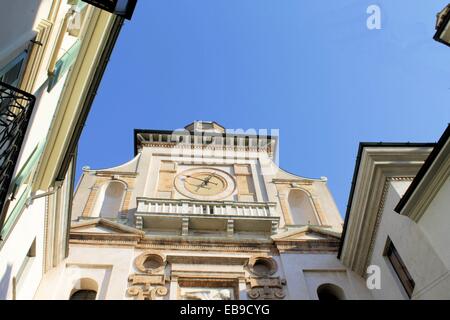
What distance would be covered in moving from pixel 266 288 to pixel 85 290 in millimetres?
6006

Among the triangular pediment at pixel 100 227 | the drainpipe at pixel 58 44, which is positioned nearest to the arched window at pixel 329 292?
the triangular pediment at pixel 100 227

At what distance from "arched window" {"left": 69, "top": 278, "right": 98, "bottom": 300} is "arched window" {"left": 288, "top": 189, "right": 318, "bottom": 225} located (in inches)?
336

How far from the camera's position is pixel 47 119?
32.9ft

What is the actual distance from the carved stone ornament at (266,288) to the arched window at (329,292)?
4.64 feet

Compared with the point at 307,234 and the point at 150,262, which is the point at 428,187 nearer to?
the point at 307,234

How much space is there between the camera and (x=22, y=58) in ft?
24.0

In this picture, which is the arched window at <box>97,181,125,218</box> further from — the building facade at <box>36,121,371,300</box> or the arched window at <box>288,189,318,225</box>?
the arched window at <box>288,189,318,225</box>

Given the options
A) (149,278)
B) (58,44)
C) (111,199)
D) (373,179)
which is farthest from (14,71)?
(111,199)

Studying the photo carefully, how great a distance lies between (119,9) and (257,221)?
33.7 feet

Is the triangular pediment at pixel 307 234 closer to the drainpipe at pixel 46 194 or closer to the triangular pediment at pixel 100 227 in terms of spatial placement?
the triangular pediment at pixel 100 227

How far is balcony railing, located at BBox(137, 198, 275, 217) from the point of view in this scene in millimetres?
15812

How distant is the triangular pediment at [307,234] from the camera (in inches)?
587
